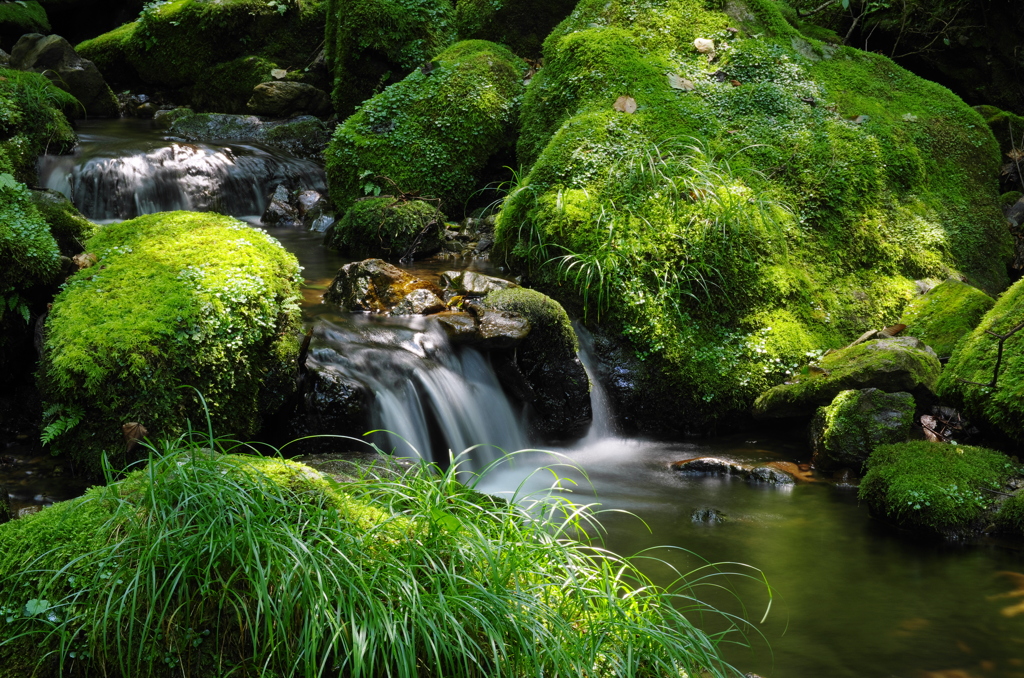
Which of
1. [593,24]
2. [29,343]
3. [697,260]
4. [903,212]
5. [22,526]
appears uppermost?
[593,24]

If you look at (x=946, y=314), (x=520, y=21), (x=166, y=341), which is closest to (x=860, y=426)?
(x=946, y=314)

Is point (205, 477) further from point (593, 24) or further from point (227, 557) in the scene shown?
point (593, 24)

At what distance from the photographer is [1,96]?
25.1ft

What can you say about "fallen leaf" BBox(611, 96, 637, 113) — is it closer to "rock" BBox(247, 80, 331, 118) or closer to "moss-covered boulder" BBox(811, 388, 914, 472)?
"moss-covered boulder" BBox(811, 388, 914, 472)

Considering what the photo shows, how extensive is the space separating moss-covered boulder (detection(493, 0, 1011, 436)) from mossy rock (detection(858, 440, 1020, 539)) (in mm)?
1290

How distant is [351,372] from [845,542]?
331cm

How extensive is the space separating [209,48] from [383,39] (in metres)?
5.30

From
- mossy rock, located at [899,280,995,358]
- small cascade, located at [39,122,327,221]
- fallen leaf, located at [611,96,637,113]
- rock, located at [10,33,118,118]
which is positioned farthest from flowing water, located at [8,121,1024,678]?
rock, located at [10,33,118,118]

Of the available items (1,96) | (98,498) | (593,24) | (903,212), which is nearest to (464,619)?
(98,498)

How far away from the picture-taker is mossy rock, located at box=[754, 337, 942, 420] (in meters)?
5.29

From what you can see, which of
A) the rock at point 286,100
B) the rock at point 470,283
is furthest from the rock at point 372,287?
the rock at point 286,100

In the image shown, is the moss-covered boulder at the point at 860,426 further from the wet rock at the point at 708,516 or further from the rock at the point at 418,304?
the rock at the point at 418,304

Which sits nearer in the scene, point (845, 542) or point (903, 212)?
point (845, 542)

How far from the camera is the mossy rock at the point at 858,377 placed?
17.3 feet
